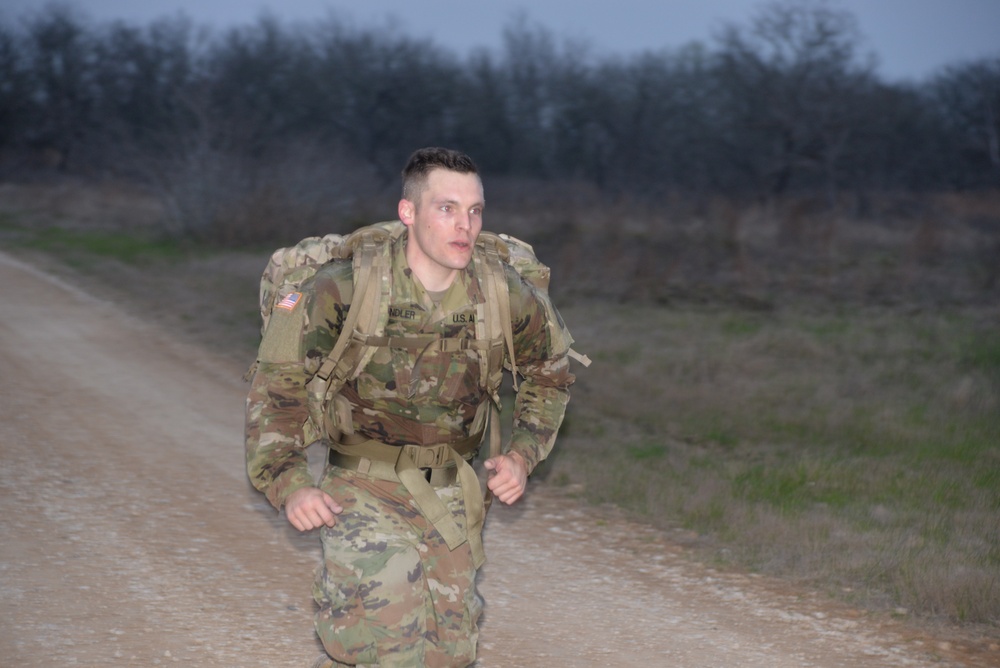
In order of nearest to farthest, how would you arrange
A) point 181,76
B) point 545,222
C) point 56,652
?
1. point 56,652
2. point 545,222
3. point 181,76

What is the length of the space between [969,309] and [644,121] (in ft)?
96.4

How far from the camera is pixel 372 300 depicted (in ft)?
10.5

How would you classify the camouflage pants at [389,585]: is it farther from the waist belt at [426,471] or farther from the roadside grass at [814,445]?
the roadside grass at [814,445]

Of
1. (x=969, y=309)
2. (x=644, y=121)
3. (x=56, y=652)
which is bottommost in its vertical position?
(x=56, y=652)

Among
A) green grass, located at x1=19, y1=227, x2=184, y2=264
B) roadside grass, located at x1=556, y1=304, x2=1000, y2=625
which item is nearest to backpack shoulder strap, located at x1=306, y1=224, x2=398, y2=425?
roadside grass, located at x1=556, y1=304, x2=1000, y2=625

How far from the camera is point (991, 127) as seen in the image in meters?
34.8

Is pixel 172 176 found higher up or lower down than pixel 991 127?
lower down

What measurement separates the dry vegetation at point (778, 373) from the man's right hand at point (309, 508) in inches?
124

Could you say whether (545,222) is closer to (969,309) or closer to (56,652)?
(969,309)

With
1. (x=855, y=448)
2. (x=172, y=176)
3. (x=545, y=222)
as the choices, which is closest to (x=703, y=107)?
(x=545, y=222)

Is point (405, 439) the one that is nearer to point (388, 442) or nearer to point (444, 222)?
point (388, 442)

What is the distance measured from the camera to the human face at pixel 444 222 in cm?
321

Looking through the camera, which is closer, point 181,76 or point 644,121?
point 644,121

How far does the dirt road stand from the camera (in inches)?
181
